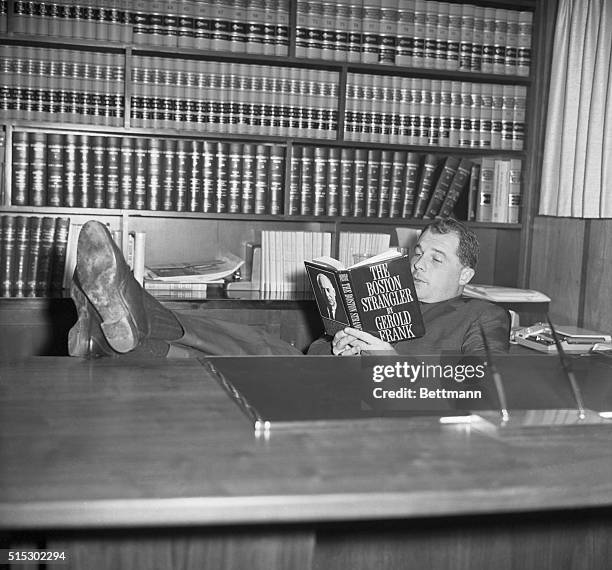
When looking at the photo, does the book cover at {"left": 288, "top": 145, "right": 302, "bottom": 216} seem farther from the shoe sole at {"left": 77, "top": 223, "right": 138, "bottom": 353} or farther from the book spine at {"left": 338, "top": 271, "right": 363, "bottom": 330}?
the shoe sole at {"left": 77, "top": 223, "right": 138, "bottom": 353}

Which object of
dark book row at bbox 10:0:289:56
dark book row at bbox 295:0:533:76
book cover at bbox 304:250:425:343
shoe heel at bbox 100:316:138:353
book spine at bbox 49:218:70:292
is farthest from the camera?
dark book row at bbox 295:0:533:76

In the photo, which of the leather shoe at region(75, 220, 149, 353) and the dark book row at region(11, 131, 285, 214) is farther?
the dark book row at region(11, 131, 285, 214)

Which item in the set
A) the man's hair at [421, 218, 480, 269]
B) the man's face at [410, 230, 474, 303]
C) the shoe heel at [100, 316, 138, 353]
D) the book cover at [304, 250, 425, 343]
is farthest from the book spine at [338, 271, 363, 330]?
the shoe heel at [100, 316, 138, 353]

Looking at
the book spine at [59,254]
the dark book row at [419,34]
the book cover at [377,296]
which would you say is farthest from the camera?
the dark book row at [419,34]

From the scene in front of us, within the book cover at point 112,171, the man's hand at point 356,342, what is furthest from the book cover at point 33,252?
the man's hand at point 356,342

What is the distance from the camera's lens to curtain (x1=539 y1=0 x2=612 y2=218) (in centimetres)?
281

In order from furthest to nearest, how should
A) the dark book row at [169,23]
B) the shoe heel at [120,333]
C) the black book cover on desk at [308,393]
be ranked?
1. the dark book row at [169,23]
2. the shoe heel at [120,333]
3. the black book cover on desk at [308,393]

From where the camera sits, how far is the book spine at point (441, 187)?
318 cm

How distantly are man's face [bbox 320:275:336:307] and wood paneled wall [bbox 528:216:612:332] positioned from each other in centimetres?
129

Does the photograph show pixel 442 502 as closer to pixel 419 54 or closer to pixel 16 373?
pixel 16 373

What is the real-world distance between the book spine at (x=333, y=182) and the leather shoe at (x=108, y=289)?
4.87 ft

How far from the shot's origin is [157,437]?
1.05m

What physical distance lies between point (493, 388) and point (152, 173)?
6.49 ft

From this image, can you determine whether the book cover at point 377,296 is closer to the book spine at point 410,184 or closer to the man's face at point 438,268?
the man's face at point 438,268
